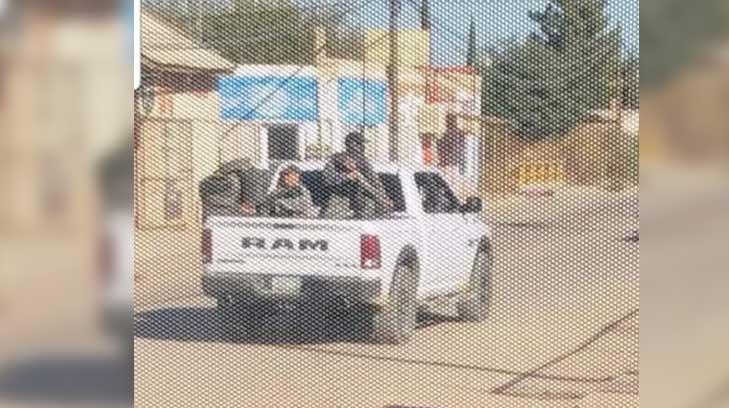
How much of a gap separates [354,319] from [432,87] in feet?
2.59

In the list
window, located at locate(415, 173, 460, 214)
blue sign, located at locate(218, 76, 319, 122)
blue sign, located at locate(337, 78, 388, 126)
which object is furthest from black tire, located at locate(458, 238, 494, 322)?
blue sign, located at locate(218, 76, 319, 122)

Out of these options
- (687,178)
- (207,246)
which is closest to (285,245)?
(207,246)

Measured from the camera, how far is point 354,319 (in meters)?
5.44

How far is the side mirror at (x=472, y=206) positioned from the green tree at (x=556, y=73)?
0.25m

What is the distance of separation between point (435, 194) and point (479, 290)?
13.9 inches

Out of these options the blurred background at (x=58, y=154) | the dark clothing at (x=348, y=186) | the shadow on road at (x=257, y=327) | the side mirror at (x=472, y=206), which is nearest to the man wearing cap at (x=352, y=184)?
the dark clothing at (x=348, y=186)

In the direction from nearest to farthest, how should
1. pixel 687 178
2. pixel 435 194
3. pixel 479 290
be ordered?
pixel 687 178, pixel 435 194, pixel 479 290

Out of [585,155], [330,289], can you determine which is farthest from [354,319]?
[585,155]

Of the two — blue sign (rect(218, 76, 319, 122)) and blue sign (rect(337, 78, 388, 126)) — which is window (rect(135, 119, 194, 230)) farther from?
blue sign (rect(337, 78, 388, 126))

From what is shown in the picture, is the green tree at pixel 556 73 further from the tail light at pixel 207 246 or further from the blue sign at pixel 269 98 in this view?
the tail light at pixel 207 246

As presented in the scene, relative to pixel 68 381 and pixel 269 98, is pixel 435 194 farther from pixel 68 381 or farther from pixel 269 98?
pixel 68 381

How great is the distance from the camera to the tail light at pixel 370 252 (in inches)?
208

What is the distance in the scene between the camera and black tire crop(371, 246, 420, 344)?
17.7 feet

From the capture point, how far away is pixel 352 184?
536cm
